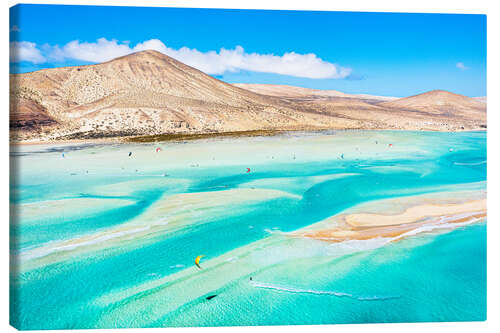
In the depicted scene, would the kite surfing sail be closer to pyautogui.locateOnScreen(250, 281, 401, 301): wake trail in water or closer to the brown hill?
pyautogui.locateOnScreen(250, 281, 401, 301): wake trail in water

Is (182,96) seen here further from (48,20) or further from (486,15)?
(486,15)

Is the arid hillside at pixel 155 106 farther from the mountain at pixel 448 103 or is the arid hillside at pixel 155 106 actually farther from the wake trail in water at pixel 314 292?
the wake trail in water at pixel 314 292

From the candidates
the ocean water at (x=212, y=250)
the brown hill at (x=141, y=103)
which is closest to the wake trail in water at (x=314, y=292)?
the ocean water at (x=212, y=250)

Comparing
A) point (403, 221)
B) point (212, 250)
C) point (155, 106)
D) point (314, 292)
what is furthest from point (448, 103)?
point (155, 106)

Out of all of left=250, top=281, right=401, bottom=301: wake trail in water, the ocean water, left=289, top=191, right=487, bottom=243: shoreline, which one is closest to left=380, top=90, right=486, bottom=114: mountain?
the ocean water

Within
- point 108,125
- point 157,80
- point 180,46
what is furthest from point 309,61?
point 157,80
